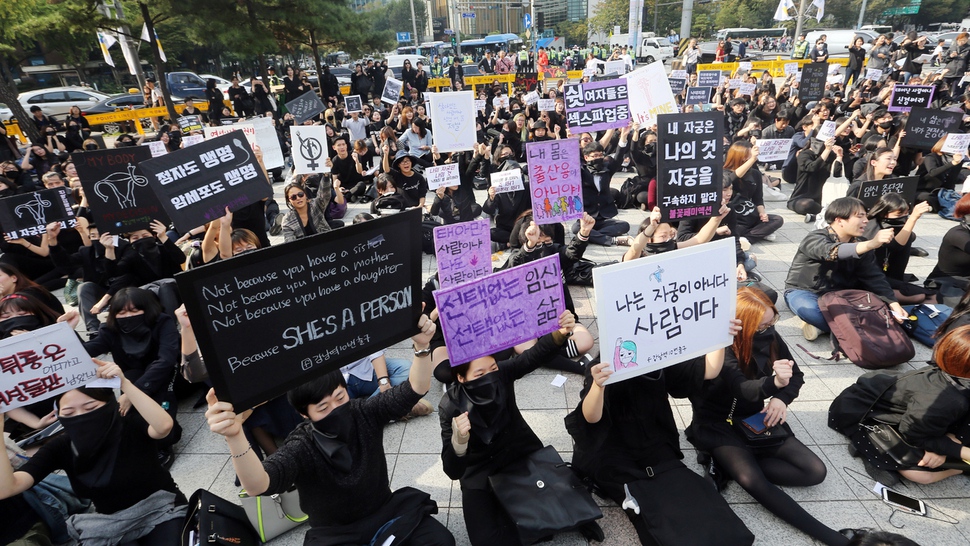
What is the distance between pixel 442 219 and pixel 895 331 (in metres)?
5.98

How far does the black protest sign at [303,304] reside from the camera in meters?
2.10

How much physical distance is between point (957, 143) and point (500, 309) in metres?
8.69

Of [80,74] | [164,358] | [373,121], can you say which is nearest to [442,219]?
[164,358]

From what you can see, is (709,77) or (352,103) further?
(352,103)

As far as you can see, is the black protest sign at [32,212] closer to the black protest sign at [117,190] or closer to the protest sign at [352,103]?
the black protest sign at [117,190]

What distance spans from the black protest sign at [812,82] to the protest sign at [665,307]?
12.8 metres

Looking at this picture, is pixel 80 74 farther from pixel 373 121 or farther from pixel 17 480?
pixel 17 480

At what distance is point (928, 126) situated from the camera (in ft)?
25.9

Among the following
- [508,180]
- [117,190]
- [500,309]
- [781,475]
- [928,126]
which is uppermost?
[117,190]

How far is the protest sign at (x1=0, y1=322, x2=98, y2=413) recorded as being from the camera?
9.34 feet

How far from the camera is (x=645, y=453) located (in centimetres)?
334

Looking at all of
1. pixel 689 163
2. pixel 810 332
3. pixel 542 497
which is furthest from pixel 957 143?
pixel 542 497

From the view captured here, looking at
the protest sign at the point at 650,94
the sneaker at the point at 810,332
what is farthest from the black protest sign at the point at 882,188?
the protest sign at the point at 650,94

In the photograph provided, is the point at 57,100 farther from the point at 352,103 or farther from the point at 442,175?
the point at 442,175
